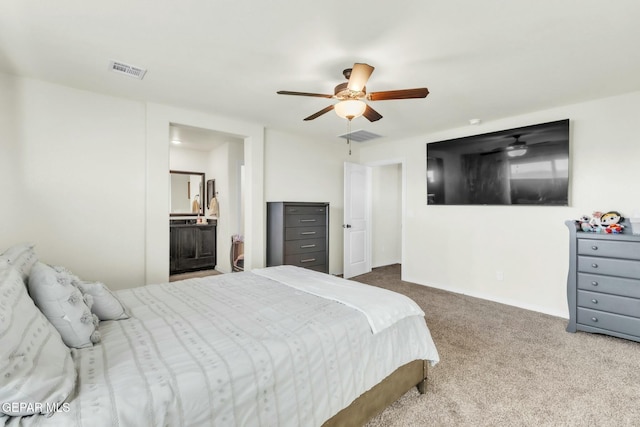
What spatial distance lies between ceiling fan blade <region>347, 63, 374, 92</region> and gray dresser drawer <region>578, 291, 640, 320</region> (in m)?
2.96

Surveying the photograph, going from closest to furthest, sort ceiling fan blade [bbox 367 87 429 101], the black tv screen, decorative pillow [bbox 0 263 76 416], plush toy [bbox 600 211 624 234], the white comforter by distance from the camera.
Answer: decorative pillow [bbox 0 263 76 416] < the white comforter < ceiling fan blade [bbox 367 87 429 101] < plush toy [bbox 600 211 624 234] < the black tv screen

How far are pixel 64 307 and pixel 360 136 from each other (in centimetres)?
419

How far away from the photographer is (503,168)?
3.76 meters

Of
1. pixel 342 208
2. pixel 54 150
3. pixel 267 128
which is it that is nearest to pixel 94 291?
pixel 54 150

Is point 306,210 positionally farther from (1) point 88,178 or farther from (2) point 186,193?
(2) point 186,193

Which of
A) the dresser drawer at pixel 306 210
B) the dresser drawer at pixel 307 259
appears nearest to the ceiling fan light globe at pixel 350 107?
the dresser drawer at pixel 306 210

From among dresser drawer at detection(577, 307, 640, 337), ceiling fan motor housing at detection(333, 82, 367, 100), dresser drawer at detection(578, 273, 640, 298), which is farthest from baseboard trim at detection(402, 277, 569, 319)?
ceiling fan motor housing at detection(333, 82, 367, 100)

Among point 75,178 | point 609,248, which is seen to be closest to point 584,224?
point 609,248

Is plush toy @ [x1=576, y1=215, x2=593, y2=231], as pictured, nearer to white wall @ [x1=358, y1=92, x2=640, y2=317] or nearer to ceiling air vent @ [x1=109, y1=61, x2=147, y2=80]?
white wall @ [x1=358, y1=92, x2=640, y2=317]

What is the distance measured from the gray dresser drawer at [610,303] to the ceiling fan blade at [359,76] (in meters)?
2.96

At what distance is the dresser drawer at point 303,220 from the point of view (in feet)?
13.1

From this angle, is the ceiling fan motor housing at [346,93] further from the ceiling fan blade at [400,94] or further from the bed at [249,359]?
the bed at [249,359]

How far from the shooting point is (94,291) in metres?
1.62

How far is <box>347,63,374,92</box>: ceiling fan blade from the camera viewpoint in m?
2.02
